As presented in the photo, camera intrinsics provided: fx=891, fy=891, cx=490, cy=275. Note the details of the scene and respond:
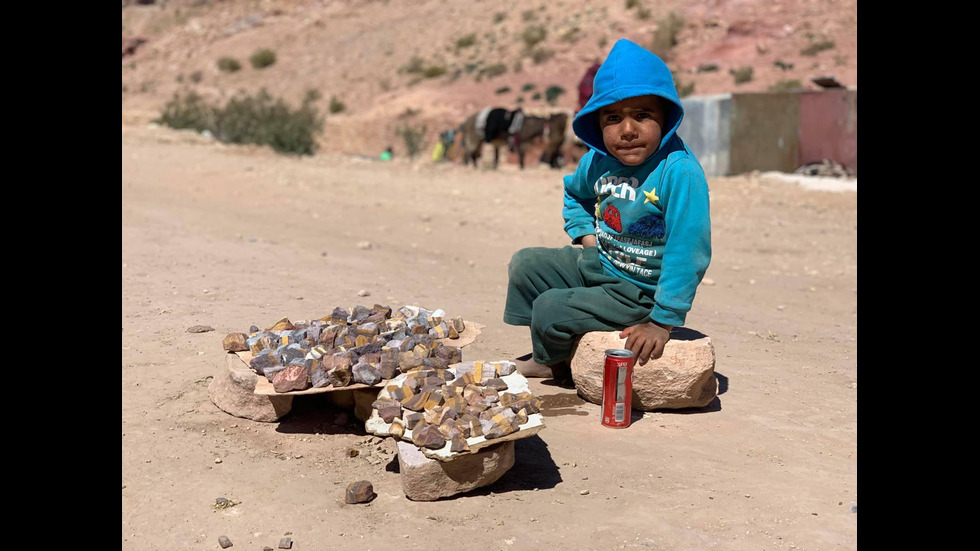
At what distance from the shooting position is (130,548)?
107 inches

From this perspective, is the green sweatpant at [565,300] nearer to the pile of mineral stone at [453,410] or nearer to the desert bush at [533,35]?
the pile of mineral stone at [453,410]

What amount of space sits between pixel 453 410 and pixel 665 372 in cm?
112

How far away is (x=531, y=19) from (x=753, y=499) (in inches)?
1233

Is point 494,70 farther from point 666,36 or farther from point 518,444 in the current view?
point 518,444

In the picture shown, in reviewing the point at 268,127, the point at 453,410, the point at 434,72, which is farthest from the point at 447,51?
the point at 453,410

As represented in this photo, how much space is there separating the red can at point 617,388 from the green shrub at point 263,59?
35.0 metres

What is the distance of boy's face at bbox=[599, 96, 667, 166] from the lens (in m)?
3.67

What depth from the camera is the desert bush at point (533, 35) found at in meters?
29.6

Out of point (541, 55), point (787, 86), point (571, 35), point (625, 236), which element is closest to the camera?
point (625, 236)

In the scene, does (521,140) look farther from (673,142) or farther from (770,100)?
(673,142)

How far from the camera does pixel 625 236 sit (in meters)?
3.89

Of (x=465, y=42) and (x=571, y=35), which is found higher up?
(x=465, y=42)

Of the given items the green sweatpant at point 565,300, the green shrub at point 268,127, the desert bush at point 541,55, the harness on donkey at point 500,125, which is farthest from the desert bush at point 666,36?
the green sweatpant at point 565,300
